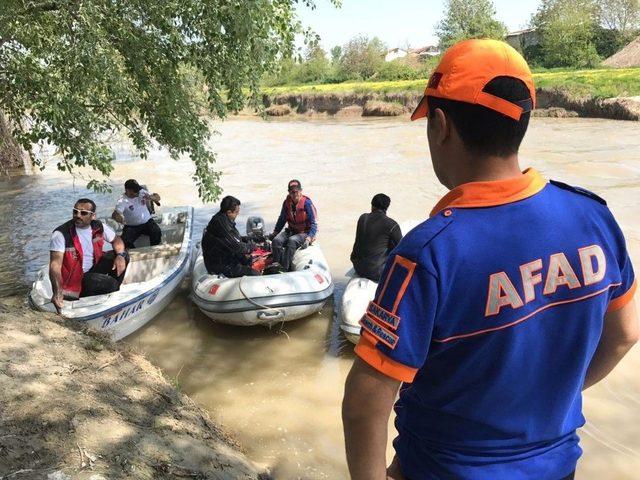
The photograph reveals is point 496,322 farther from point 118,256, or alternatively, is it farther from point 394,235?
point 118,256

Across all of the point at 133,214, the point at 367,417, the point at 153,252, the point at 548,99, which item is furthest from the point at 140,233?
the point at 548,99

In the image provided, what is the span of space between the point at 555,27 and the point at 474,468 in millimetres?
57252

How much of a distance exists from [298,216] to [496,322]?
6.82 metres

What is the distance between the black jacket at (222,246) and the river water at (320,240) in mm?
814

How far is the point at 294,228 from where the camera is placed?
788cm

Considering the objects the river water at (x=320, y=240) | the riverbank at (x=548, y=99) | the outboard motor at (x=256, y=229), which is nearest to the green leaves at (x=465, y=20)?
the riverbank at (x=548, y=99)

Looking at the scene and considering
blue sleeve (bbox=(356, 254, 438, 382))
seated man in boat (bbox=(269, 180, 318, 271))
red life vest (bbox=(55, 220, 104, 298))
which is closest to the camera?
blue sleeve (bbox=(356, 254, 438, 382))

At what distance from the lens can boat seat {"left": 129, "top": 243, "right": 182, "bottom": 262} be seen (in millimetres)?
7171

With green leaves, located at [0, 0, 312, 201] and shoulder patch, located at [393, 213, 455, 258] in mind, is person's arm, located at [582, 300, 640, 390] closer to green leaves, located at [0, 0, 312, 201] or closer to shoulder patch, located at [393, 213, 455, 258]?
shoulder patch, located at [393, 213, 455, 258]

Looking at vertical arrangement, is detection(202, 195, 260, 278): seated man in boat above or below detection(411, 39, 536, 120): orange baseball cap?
below

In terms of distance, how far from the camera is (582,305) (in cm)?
110

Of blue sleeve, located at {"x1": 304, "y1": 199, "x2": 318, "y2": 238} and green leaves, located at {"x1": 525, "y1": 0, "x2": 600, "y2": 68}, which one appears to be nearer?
blue sleeve, located at {"x1": 304, "y1": 199, "x2": 318, "y2": 238}

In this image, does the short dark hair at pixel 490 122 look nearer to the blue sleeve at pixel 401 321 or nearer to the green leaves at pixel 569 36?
the blue sleeve at pixel 401 321

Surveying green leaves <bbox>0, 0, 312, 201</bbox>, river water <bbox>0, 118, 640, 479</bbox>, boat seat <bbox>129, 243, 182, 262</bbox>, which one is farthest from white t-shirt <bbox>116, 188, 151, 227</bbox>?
green leaves <bbox>0, 0, 312, 201</bbox>
